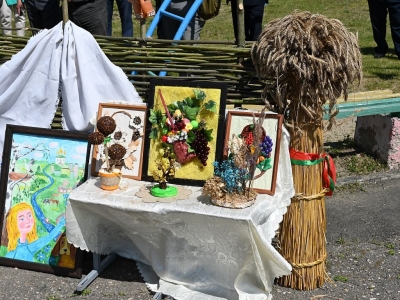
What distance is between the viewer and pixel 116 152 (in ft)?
10.9

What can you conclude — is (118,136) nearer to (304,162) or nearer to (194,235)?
(194,235)

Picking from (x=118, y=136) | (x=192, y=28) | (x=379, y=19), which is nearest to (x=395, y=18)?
(x=379, y=19)

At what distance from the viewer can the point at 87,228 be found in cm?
341

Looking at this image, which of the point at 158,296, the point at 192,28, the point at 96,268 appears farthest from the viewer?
the point at 192,28

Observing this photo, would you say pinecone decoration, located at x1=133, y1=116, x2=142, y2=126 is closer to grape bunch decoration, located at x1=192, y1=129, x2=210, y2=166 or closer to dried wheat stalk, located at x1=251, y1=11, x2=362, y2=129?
grape bunch decoration, located at x1=192, y1=129, x2=210, y2=166

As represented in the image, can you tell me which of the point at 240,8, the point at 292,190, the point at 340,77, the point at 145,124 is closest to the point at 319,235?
the point at 292,190

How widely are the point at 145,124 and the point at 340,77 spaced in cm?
107

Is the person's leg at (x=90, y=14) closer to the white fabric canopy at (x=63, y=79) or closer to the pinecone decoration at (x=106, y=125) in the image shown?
the white fabric canopy at (x=63, y=79)

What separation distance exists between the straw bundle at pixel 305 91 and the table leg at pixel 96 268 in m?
1.02

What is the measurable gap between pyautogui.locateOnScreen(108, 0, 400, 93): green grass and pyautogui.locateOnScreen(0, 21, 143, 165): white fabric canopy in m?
3.40

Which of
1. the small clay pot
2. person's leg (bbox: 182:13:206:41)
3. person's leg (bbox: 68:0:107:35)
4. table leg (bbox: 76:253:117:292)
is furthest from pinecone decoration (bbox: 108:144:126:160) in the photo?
person's leg (bbox: 182:13:206:41)

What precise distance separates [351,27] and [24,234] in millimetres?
8178

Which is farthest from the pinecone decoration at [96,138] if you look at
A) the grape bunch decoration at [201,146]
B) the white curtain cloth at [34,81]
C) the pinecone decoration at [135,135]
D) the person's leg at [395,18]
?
the person's leg at [395,18]

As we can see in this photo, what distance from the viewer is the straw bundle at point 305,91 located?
120 inches
